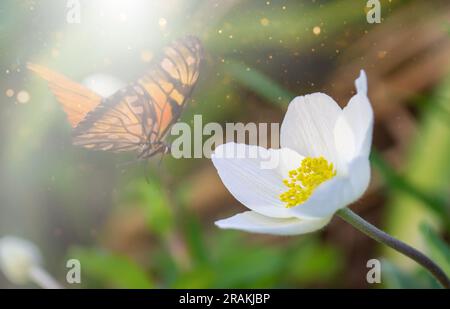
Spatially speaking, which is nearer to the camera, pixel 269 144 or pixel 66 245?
pixel 269 144

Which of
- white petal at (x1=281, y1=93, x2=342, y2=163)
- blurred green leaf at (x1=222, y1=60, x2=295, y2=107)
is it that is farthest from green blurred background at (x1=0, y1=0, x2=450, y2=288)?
white petal at (x1=281, y1=93, x2=342, y2=163)

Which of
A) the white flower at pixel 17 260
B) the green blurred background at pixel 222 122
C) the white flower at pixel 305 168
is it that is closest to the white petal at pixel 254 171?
the white flower at pixel 305 168

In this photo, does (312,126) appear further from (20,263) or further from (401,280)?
(20,263)

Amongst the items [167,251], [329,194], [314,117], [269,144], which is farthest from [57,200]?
[329,194]

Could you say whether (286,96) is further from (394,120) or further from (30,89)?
(394,120)

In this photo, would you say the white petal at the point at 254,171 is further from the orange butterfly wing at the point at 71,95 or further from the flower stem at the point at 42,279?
the flower stem at the point at 42,279
